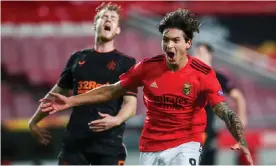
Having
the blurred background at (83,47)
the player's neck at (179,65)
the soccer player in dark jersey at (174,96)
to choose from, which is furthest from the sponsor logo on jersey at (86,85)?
the blurred background at (83,47)

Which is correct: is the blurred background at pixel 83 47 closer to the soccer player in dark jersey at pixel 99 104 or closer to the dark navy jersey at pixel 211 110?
the dark navy jersey at pixel 211 110

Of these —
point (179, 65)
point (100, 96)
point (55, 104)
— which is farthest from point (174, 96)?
point (55, 104)

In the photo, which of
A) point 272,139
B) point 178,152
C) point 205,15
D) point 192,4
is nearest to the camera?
point 178,152

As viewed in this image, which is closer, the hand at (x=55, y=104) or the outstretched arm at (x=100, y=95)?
the hand at (x=55, y=104)

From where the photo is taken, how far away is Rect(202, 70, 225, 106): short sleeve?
17.9ft

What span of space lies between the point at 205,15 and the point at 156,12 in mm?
2137

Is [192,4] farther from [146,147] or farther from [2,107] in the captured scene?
[146,147]

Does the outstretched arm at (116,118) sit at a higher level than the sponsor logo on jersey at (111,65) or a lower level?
lower

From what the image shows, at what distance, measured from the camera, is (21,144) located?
1135cm

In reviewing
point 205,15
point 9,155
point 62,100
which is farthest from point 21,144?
point 205,15

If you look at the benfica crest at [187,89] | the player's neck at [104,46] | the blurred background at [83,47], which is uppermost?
the blurred background at [83,47]

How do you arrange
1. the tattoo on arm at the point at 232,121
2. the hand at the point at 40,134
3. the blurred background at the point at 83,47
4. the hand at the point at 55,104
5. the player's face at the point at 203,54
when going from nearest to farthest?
the tattoo on arm at the point at 232,121 < the hand at the point at 55,104 < the hand at the point at 40,134 < the player's face at the point at 203,54 < the blurred background at the point at 83,47

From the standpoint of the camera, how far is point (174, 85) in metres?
5.62

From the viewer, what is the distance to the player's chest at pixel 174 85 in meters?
5.57
